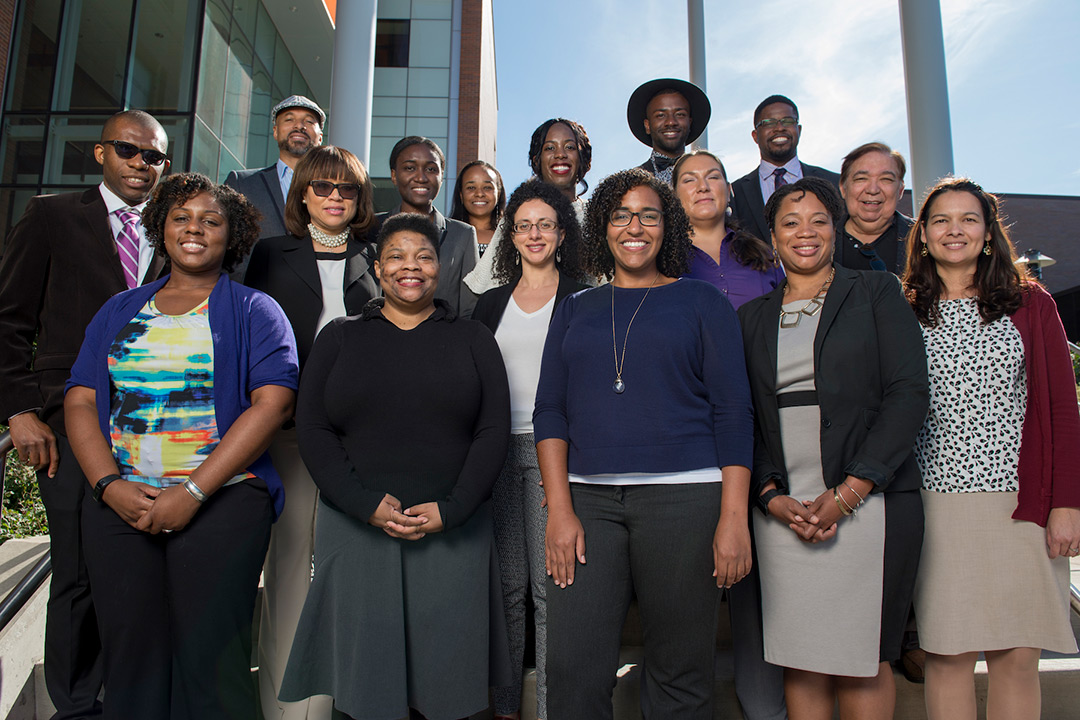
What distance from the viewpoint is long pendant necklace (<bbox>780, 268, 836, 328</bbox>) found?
2637mm

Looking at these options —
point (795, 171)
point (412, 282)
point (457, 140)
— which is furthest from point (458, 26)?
point (412, 282)

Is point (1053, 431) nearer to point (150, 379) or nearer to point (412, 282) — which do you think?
point (412, 282)

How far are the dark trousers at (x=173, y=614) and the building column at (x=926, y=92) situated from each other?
7234mm

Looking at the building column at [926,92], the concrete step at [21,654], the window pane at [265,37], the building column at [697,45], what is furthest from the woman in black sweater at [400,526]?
the window pane at [265,37]

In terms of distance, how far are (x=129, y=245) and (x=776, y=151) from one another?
12.3ft

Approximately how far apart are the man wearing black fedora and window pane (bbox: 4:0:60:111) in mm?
12948

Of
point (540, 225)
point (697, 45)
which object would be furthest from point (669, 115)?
point (697, 45)

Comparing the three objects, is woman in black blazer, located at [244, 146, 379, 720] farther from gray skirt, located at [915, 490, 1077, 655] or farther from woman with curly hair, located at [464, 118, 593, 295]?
gray skirt, located at [915, 490, 1077, 655]

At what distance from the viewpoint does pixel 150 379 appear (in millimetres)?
2439

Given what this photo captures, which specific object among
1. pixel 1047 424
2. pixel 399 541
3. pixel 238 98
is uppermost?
pixel 238 98

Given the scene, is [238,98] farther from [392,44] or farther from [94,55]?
[392,44]

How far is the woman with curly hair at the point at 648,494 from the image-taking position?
2.24 meters

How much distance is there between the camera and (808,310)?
264 cm

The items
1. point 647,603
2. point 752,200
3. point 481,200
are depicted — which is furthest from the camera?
point 481,200
